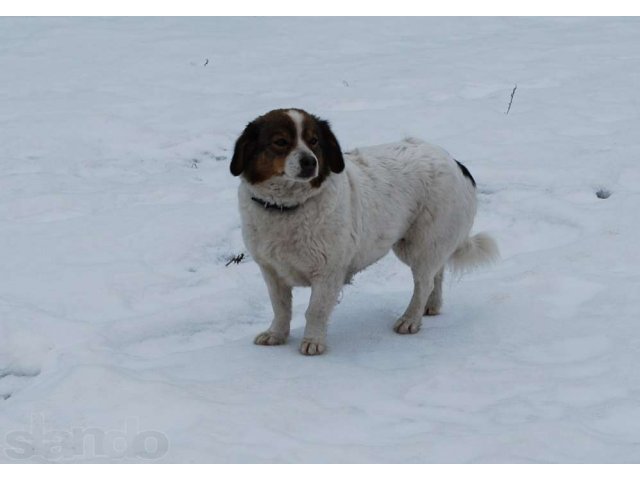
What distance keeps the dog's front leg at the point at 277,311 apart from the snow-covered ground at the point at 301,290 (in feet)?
0.35

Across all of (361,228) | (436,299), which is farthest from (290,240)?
(436,299)

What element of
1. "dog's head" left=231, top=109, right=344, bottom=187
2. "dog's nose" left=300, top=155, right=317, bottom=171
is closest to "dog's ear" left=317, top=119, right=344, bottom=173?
"dog's head" left=231, top=109, right=344, bottom=187

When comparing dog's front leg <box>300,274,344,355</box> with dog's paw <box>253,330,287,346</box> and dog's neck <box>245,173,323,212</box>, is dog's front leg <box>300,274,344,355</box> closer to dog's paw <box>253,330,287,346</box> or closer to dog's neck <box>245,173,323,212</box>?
dog's paw <box>253,330,287,346</box>

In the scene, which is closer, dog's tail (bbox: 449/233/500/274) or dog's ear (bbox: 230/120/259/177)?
dog's ear (bbox: 230/120/259/177)

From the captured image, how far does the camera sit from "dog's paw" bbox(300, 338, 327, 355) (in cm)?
544

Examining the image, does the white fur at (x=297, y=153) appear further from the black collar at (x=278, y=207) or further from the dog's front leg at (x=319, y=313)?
the dog's front leg at (x=319, y=313)

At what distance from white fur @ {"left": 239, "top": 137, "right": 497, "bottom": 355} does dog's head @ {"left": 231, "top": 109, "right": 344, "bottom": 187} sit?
0.08 meters

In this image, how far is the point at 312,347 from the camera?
544 cm

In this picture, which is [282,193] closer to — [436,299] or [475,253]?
[436,299]

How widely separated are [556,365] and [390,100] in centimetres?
575

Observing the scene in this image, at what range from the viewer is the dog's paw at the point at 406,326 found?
232 inches

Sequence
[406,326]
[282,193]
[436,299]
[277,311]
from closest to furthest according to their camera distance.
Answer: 1. [282,193]
2. [277,311]
3. [406,326]
4. [436,299]

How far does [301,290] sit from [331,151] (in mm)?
1784

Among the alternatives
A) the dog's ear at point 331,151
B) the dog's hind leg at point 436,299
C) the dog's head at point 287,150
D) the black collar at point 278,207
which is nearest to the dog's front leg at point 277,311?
the black collar at point 278,207
